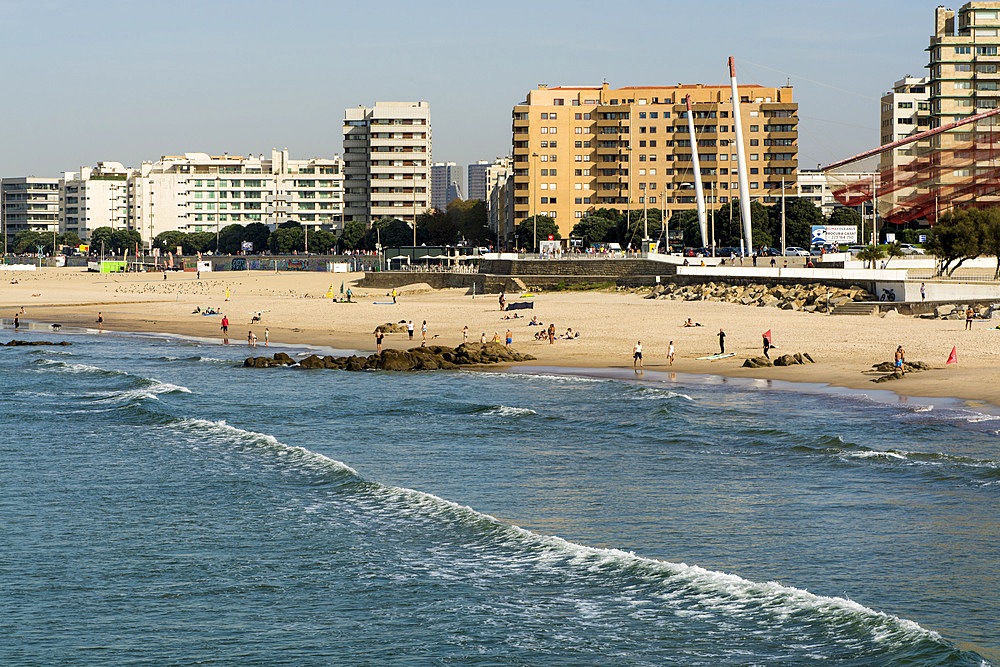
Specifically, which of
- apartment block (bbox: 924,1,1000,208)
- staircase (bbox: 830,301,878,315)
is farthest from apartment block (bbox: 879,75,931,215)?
staircase (bbox: 830,301,878,315)

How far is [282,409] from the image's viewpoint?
117 feet

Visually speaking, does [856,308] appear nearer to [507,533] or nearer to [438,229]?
[507,533]

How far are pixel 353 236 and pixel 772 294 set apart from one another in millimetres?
120328

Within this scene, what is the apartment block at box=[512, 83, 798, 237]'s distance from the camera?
169625 millimetres

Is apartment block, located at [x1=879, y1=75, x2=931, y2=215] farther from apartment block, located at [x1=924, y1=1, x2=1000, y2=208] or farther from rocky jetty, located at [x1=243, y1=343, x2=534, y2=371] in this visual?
rocky jetty, located at [x1=243, y1=343, x2=534, y2=371]

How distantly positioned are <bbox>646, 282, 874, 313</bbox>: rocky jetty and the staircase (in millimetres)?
715

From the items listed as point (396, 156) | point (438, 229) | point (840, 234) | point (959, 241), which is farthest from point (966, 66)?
point (396, 156)

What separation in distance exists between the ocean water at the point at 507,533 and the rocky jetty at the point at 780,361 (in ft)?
26.9

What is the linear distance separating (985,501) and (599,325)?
1556 inches

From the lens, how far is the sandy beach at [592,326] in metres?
41.9

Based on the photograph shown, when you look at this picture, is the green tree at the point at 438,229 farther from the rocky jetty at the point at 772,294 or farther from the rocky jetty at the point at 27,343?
the rocky jetty at the point at 27,343

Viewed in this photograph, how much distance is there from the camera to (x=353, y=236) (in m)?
182

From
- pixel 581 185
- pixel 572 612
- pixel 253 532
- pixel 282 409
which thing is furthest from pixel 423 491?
pixel 581 185

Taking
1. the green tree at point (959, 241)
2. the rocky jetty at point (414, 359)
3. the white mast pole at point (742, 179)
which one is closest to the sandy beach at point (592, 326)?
the rocky jetty at point (414, 359)
